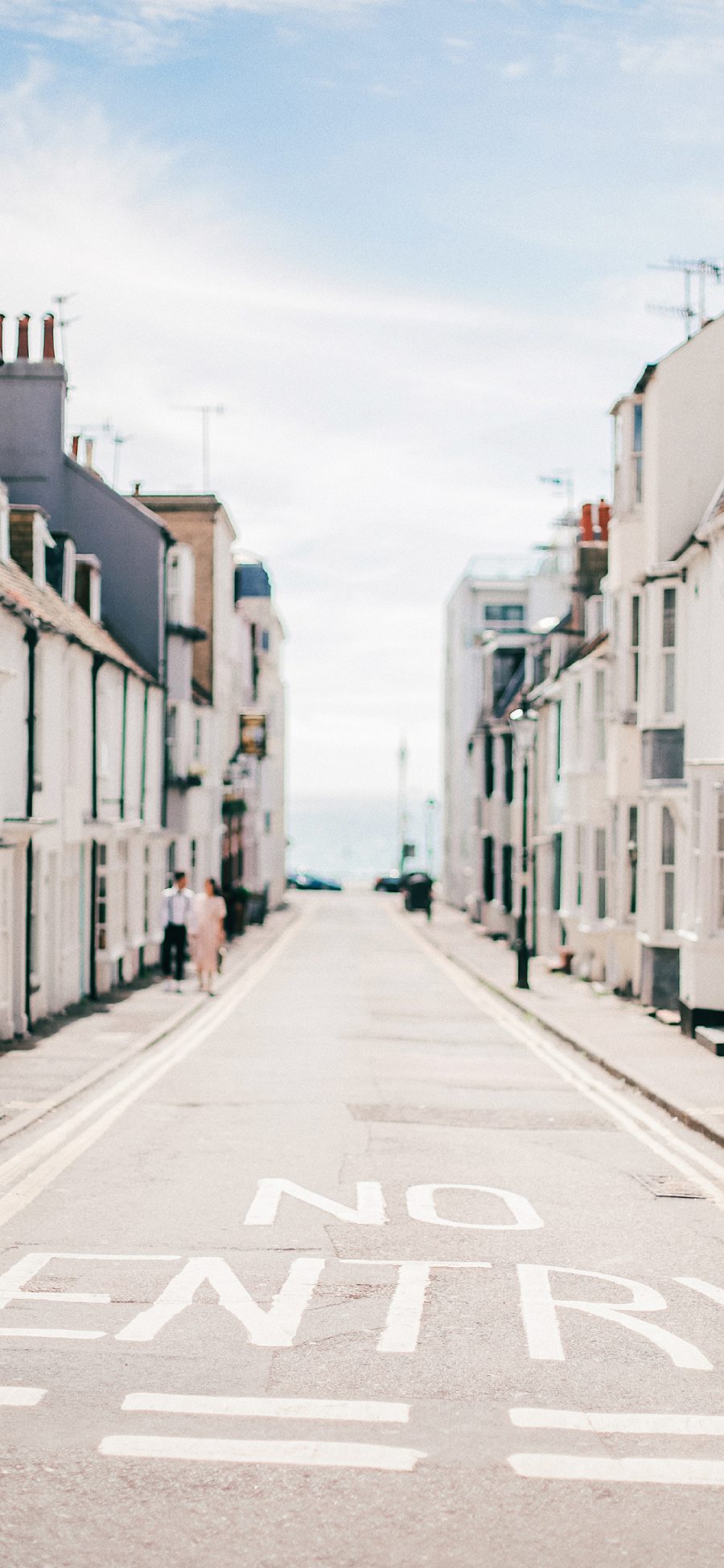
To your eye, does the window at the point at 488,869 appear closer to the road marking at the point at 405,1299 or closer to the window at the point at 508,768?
the window at the point at 508,768

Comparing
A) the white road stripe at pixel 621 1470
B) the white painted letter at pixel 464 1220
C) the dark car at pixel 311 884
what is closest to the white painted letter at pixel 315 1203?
the white painted letter at pixel 464 1220

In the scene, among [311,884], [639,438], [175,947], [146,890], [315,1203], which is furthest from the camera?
[311,884]

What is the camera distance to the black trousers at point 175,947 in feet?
105

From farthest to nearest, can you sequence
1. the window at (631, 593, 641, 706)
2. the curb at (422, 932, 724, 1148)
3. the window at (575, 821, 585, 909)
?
1. the window at (575, 821, 585, 909)
2. the window at (631, 593, 641, 706)
3. the curb at (422, 932, 724, 1148)

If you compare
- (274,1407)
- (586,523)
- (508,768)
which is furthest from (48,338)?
(274,1407)

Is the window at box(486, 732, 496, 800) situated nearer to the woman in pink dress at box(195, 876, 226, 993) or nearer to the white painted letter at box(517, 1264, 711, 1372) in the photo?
the woman in pink dress at box(195, 876, 226, 993)

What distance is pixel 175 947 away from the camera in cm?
3262

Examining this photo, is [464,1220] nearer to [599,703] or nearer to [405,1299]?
[405,1299]

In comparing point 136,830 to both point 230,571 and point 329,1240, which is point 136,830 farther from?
point 329,1240

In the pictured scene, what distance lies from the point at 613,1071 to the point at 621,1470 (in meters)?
13.4

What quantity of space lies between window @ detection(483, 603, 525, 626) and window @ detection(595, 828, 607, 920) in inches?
2200

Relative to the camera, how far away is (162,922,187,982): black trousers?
32.0 m

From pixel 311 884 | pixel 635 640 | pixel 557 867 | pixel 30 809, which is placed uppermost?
pixel 635 640

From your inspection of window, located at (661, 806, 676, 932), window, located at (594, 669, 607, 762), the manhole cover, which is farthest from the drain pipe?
window, located at (594, 669, 607, 762)
